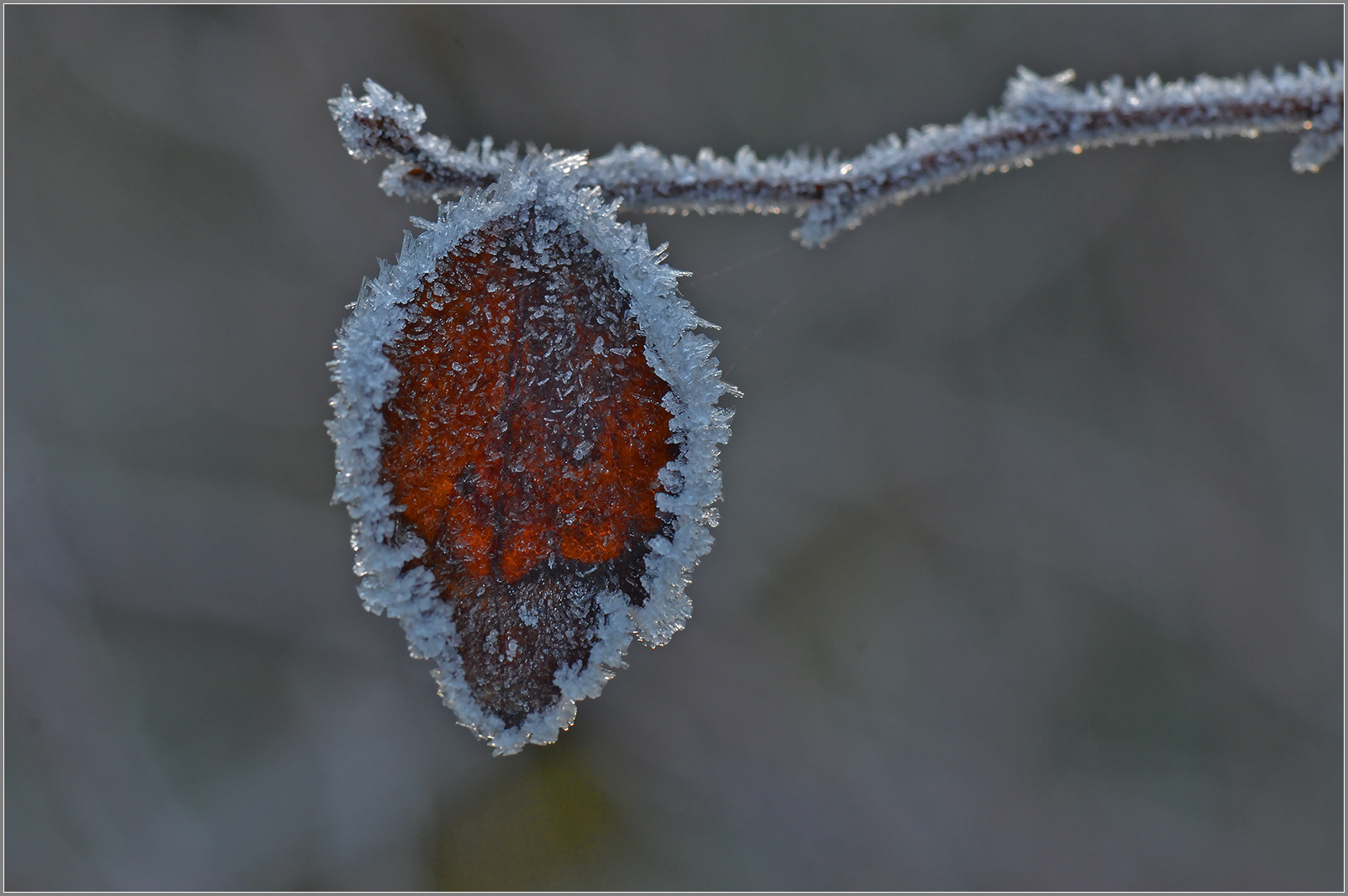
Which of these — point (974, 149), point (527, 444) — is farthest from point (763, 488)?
point (527, 444)

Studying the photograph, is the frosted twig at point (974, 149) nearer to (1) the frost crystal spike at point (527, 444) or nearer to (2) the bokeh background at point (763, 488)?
(1) the frost crystal spike at point (527, 444)

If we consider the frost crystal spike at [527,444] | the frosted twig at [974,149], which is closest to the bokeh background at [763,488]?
the frosted twig at [974,149]

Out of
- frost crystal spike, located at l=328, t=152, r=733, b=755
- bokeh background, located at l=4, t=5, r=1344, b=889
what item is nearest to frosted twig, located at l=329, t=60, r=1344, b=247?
frost crystal spike, located at l=328, t=152, r=733, b=755

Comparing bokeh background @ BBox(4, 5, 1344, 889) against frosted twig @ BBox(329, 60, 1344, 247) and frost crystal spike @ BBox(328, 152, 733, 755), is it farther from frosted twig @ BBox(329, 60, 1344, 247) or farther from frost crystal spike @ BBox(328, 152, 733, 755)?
frost crystal spike @ BBox(328, 152, 733, 755)

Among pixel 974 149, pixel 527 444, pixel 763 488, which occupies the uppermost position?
pixel 763 488

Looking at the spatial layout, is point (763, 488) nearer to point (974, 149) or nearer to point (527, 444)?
point (974, 149)
